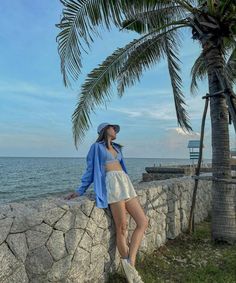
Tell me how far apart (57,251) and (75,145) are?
3.61 metres

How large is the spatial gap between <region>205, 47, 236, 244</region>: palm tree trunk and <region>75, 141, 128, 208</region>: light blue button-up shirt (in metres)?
2.74

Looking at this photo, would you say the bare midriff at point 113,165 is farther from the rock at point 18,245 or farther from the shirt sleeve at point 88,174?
the rock at point 18,245

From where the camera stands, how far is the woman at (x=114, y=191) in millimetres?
4820

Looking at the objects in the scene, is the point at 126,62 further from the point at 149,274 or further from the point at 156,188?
the point at 149,274

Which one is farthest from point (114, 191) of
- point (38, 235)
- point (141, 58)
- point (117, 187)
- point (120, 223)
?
point (141, 58)

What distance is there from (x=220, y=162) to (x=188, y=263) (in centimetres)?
199

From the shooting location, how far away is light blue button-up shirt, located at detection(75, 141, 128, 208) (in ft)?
15.7

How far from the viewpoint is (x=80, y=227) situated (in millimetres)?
4566

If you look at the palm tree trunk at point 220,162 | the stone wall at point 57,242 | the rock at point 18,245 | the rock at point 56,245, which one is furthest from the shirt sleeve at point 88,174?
the palm tree trunk at point 220,162

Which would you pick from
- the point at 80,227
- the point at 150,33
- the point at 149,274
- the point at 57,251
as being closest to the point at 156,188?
the point at 149,274

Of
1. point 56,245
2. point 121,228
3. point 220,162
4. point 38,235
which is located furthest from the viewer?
point 220,162

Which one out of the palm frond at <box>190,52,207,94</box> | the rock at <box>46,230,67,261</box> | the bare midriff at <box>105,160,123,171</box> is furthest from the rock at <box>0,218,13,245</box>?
the palm frond at <box>190,52,207,94</box>

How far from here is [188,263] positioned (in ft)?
19.2

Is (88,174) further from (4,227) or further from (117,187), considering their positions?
(4,227)
